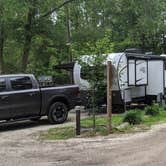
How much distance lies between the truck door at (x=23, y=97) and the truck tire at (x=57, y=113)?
633 mm

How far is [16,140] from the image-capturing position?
45.7 feet

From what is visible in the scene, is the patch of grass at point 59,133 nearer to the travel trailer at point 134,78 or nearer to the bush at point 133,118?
the bush at point 133,118

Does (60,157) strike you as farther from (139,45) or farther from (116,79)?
(139,45)

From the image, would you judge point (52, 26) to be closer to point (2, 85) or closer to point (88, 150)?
point (2, 85)

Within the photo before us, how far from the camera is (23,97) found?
16641 millimetres

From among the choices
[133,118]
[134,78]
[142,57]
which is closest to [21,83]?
[133,118]

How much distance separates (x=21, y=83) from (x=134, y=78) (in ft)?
22.4

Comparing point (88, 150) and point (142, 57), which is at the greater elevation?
point (142, 57)

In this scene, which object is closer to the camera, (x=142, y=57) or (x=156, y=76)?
(x=142, y=57)

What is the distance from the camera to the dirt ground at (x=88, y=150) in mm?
10141

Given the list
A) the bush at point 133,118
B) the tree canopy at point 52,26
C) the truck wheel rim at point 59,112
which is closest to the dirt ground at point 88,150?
the bush at point 133,118

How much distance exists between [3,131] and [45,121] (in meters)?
2.86

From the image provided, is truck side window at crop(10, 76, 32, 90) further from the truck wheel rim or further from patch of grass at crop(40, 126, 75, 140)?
patch of grass at crop(40, 126, 75, 140)

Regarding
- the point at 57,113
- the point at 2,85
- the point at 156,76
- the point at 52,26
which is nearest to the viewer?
the point at 2,85
